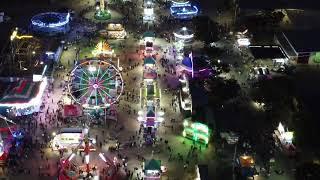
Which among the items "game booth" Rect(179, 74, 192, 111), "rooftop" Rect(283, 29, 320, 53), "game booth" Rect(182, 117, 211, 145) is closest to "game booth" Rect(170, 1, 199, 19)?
"rooftop" Rect(283, 29, 320, 53)

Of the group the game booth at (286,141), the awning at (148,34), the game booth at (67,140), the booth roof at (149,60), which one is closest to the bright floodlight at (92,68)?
the game booth at (67,140)

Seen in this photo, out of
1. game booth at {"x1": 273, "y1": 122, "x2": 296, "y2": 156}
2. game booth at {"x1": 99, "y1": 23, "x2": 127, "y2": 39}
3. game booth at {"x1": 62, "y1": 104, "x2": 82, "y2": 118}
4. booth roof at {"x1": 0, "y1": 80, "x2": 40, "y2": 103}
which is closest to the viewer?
game booth at {"x1": 273, "y1": 122, "x2": 296, "y2": 156}

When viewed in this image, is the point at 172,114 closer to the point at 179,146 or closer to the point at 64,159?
the point at 179,146

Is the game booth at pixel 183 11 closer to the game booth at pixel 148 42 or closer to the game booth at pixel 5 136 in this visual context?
the game booth at pixel 148 42

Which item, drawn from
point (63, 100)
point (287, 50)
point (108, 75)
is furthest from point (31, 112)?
point (287, 50)

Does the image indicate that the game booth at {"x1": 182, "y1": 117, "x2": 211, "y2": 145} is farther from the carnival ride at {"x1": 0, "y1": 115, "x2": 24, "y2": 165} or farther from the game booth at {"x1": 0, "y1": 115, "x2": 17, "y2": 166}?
the game booth at {"x1": 0, "y1": 115, "x2": 17, "y2": 166}

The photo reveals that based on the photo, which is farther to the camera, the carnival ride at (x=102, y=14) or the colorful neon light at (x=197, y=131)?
the carnival ride at (x=102, y=14)

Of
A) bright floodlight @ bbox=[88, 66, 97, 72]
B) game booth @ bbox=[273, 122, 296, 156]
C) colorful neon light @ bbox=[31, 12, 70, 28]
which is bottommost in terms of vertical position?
game booth @ bbox=[273, 122, 296, 156]
